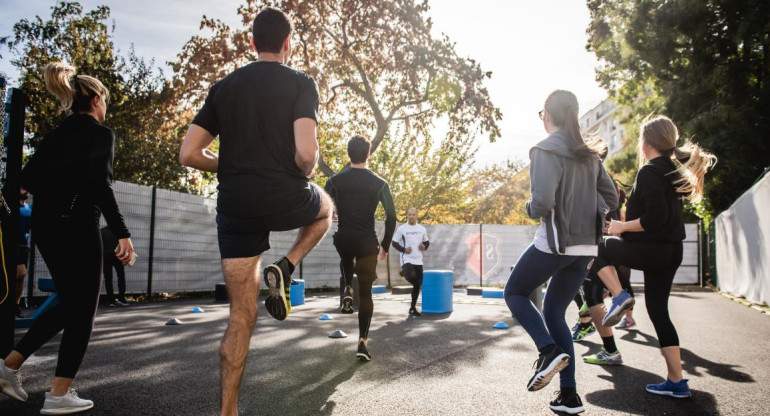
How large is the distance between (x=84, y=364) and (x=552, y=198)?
3.92 meters

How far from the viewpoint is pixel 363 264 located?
4914 mm

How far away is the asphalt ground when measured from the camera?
3285mm

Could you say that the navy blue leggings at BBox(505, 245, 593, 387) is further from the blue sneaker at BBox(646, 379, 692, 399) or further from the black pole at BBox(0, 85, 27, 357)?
the black pole at BBox(0, 85, 27, 357)

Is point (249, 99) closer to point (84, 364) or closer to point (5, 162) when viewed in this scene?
point (5, 162)

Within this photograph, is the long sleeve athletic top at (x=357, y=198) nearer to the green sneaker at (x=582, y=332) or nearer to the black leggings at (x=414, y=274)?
the green sneaker at (x=582, y=332)

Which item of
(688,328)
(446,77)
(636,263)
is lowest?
(688,328)

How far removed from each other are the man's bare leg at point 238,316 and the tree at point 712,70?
18670mm

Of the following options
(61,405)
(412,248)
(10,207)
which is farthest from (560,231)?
(412,248)

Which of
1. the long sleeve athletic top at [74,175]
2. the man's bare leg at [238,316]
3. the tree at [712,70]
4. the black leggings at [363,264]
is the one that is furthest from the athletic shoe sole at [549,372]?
the tree at [712,70]

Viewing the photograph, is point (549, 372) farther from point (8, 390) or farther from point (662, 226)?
point (8, 390)

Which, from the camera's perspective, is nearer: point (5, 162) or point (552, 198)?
point (552, 198)

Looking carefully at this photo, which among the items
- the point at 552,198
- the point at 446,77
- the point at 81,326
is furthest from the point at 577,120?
the point at 446,77

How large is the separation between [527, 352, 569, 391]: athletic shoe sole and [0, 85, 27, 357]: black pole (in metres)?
3.19

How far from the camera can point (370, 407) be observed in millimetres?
3230
